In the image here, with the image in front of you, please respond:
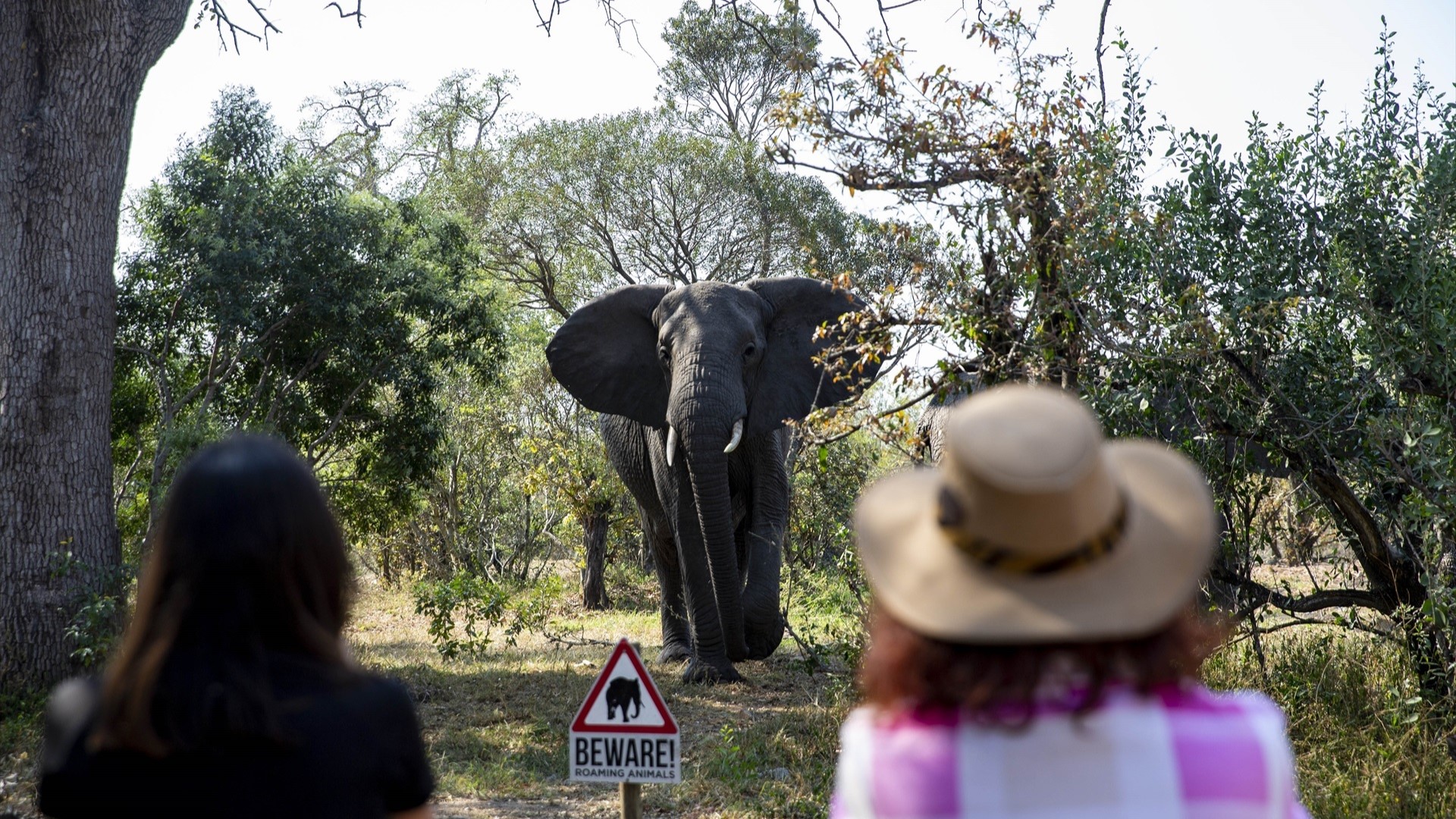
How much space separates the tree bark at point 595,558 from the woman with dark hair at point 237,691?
54.4 feet

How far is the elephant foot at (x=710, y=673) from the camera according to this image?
9.30m

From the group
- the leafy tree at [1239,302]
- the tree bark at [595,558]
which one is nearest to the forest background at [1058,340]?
the leafy tree at [1239,302]

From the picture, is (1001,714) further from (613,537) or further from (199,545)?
(613,537)

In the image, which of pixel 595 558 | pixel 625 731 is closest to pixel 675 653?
pixel 625 731

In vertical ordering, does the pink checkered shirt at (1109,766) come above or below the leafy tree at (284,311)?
below

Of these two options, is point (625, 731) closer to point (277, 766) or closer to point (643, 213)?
point (277, 766)

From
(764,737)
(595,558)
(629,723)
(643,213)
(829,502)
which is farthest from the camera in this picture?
(643,213)

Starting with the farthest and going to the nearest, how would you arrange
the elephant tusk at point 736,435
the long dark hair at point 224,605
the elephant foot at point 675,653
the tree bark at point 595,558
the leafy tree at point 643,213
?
the leafy tree at point 643,213
the tree bark at point 595,558
the elephant foot at point 675,653
the elephant tusk at point 736,435
the long dark hair at point 224,605

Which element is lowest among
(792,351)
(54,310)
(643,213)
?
(792,351)

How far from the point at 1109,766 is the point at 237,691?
111cm

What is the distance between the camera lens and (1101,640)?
140 centimetres

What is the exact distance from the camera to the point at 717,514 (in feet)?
28.1

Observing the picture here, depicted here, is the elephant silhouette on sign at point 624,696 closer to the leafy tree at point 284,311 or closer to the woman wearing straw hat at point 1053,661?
the woman wearing straw hat at point 1053,661

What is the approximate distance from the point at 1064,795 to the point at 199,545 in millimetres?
1190
